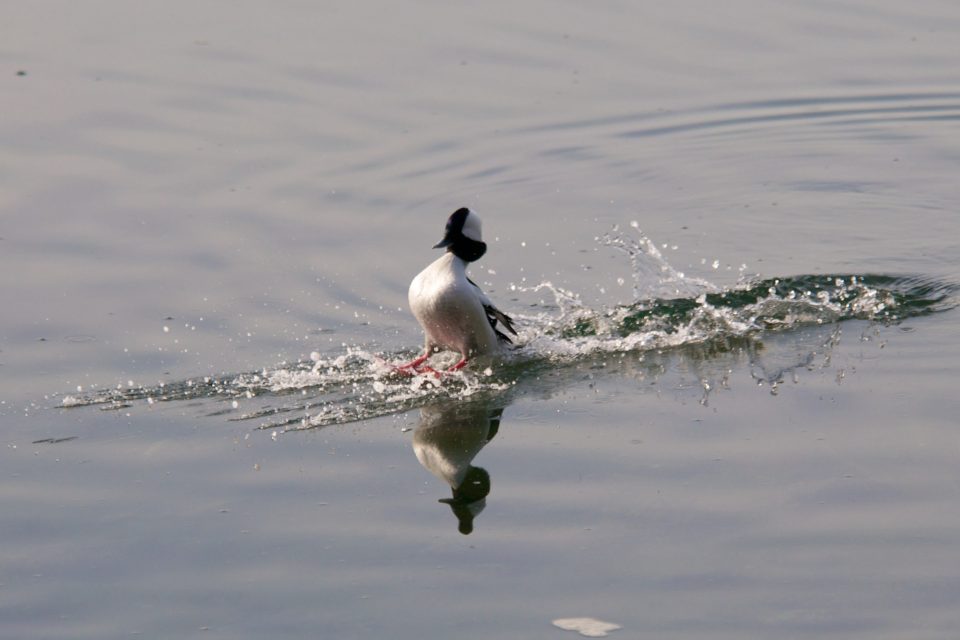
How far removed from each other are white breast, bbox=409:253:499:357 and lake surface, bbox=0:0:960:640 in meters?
0.31

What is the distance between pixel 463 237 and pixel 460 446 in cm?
147

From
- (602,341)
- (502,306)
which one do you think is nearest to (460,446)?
(602,341)

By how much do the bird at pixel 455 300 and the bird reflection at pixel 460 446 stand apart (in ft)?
1.73

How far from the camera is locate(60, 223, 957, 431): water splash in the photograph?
8398 mm

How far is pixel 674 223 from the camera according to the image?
12.0 metres

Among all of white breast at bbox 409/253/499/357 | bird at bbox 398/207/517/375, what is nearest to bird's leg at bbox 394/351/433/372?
bird at bbox 398/207/517/375

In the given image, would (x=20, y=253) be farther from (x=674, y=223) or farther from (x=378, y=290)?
(x=674, y=223)

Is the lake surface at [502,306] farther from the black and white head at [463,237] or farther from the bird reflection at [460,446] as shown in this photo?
the black and white head at [463,237]

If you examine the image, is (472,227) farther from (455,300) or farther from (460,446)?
(460,446)

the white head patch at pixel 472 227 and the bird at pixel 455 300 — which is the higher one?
the white head patch at pixel 472 227

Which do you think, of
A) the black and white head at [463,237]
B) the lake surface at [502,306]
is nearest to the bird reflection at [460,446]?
the lake surface at [502,306]

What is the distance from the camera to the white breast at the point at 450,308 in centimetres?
863

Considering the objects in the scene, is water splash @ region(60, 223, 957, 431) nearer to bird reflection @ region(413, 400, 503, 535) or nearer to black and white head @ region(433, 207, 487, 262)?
bird reflection @ region(413, 400, 503, 535)

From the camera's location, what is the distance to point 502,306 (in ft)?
33.4
